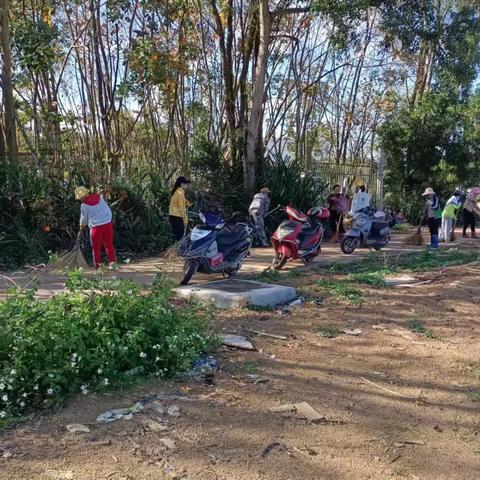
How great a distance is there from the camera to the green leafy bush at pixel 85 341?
3.76 m

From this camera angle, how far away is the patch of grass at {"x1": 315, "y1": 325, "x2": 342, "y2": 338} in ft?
18.5

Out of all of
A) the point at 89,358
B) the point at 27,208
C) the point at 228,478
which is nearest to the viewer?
the point at 228,478

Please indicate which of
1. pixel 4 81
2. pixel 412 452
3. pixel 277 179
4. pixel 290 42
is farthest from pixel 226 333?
pixel 290 42

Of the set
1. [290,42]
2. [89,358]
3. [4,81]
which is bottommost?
[89,358]

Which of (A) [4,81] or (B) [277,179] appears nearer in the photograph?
(A) [4,81]

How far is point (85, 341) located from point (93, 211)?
542cm

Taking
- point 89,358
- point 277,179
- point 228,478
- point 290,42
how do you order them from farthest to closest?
point 290,42 → point 277,179 → point 89,358 → point 228,478

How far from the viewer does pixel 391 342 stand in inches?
216

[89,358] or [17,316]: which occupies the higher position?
[17,316]

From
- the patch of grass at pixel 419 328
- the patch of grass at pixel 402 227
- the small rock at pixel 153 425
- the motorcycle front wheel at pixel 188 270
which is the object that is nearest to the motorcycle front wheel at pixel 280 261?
the motorcycle front wheel at pixel 188 270

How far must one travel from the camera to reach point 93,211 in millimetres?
9188

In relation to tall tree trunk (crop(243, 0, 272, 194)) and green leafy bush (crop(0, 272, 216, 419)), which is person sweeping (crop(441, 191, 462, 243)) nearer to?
tall tree trunk (crop(243, 0, 272, 194))

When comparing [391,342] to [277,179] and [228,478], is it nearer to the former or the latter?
[228,478]

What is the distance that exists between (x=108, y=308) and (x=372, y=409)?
2.04 meters
